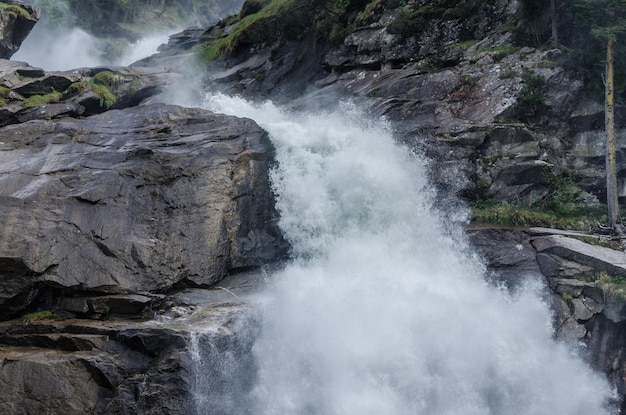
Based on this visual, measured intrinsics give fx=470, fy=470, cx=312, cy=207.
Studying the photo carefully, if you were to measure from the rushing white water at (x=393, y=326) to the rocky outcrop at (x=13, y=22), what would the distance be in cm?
2119

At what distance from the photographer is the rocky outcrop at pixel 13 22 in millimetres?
→ 26516

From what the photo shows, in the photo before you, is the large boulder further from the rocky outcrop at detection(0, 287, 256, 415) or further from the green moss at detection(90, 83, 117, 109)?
the green moss at detection(90, 83, 117, 109)

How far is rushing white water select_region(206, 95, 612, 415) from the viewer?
1088 cm

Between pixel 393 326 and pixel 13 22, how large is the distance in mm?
28182

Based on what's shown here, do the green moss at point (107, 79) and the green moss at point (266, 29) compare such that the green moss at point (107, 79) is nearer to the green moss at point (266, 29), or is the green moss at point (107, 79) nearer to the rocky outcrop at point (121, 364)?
the green moss at point (266, 29)

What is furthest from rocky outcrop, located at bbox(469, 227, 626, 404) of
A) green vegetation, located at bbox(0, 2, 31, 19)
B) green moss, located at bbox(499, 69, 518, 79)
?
green vegetation, located at bbox(0, 2, 31, 19)

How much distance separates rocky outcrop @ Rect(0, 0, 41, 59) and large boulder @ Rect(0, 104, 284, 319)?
15434 millimetres

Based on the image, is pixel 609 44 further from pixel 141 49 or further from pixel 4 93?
pixel 141 49

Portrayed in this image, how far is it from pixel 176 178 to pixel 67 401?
6637 mm

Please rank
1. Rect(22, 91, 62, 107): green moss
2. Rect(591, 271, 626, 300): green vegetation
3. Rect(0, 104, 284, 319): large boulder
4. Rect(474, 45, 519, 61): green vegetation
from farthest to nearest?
Rect(22, 91, 62, 107): green moss
Rect(474, 45, 519, 61): green vegetation
Rect(591, 271, 626, 300): green vegetation
Rect(0, 104, 284, 319): large boulder

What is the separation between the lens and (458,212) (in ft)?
51.0

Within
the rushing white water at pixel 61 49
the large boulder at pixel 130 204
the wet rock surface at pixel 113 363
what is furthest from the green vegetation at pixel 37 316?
the rushing white water at pixel 61 49

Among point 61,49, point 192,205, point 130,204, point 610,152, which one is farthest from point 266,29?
point 61,49

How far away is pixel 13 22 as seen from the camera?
2712 centimetres
